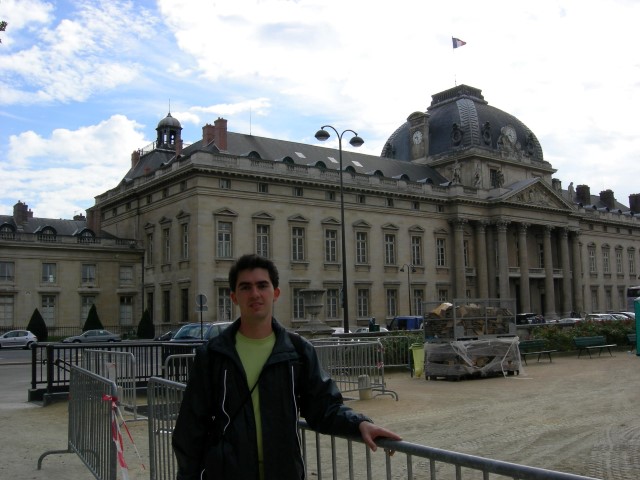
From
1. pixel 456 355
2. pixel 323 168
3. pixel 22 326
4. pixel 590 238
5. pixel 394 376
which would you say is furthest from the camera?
pixel 590 238

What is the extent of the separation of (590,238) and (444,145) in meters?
23.0

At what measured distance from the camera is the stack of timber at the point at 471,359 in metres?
21.4

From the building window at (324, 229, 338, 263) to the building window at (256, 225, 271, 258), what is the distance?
5.22m

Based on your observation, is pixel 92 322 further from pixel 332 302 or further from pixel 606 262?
pixel 606 262

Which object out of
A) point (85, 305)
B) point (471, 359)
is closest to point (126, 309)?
point (85, 305)

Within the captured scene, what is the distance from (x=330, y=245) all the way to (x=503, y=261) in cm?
1857

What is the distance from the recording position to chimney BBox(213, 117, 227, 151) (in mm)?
49438

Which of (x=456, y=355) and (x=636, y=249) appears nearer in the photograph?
(x=456, y=355)

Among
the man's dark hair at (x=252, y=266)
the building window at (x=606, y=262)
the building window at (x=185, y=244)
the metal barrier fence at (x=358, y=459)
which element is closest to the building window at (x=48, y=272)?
the building window at (x=185, y=244)

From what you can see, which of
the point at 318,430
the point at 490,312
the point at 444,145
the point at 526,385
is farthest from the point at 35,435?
the point at 444,145

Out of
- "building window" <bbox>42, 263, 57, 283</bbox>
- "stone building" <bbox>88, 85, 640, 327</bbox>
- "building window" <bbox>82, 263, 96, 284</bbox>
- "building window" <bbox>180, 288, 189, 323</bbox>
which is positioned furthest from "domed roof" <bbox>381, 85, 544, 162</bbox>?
"building window" <bbox>42, 263, 57, 283</bbox>

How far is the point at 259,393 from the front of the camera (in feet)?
12.2

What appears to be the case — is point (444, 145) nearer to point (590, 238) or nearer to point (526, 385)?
point (590, 238)

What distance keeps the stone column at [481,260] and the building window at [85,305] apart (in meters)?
33.5
